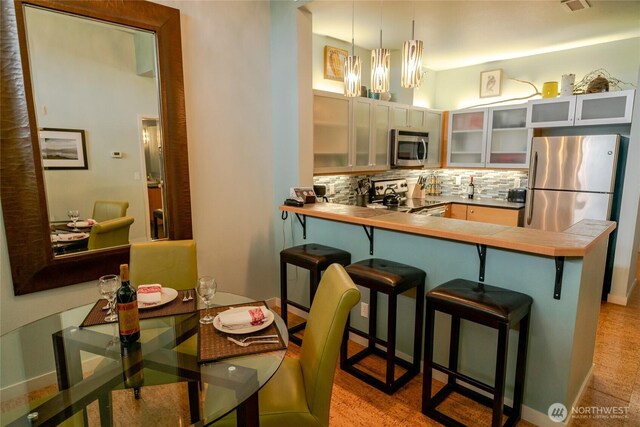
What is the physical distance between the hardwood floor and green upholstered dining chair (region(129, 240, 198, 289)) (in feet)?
3.57

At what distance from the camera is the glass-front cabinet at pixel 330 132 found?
11.9 feet

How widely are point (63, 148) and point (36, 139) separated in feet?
0.49

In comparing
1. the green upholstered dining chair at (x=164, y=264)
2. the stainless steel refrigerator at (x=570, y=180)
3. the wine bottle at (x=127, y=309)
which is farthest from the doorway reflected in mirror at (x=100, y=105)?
the stainless steel refrigerator at (x=570, y=180)

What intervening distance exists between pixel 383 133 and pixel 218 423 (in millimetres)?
3691

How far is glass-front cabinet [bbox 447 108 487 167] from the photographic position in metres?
4.89

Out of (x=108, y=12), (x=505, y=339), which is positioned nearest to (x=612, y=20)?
(x=505, y=339)

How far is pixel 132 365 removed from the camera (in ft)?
4.46

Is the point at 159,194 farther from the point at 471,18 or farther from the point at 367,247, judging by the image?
the point at 471,18

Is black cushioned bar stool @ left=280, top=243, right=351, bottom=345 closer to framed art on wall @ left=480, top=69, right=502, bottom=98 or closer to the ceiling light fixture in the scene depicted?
the ceiling light fixture

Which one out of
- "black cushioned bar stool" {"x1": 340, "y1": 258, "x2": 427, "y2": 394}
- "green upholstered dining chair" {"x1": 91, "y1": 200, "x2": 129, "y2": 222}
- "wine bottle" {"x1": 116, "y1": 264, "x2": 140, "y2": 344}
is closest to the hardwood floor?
"black cushioned bar stool" {"x1": 340, "y1": 258, "x2": 427, "y2": 394}

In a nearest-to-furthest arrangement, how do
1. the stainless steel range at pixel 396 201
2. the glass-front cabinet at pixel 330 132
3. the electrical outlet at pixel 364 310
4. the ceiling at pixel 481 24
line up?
the electrical outlet at pixel 364 310
the ceiling at pixel 481 24
the glass-front cabinet at pixel 330 132
the stainless steel range at pixel 396 201

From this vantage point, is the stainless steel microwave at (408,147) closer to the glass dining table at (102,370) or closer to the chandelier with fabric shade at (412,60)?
the chandelier with fabric shade at (412,60)

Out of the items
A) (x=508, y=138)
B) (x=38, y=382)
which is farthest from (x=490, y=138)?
(x=38, y=382)

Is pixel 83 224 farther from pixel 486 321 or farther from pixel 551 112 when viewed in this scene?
pixel 551 112
